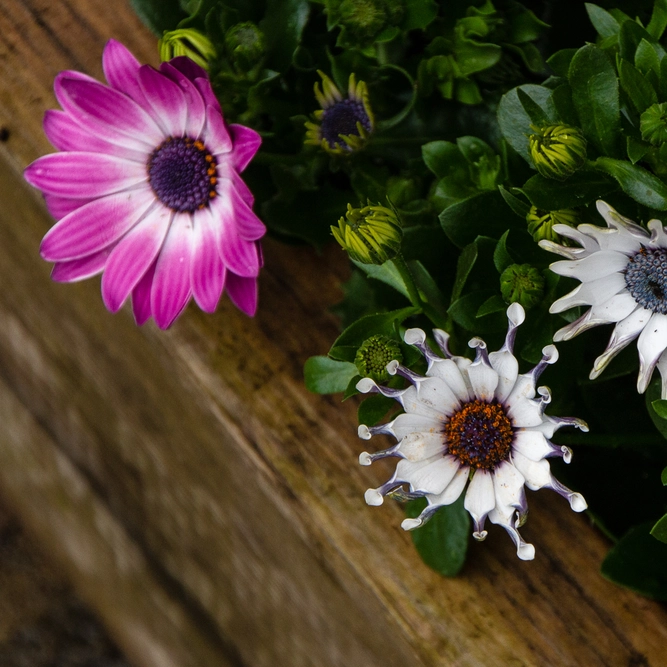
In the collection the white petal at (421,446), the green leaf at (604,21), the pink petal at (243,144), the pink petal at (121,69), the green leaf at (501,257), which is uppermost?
the pink petal at (121,69)

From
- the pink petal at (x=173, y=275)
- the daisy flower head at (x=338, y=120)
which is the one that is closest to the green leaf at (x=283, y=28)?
the daisy flower head at (x=338, y=120)

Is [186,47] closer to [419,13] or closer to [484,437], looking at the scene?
[419,13]

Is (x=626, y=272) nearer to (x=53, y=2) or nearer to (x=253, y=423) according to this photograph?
(x=253, y=423)

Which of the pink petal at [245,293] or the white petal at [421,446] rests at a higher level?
the pink petal at [245,293]

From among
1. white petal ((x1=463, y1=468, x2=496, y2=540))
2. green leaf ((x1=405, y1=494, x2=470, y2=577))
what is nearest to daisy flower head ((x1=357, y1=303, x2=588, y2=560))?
white petal ((x1=463, y1=468, x2=496, y2=540))

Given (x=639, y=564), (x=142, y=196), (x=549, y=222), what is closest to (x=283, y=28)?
(x=142, y=196)

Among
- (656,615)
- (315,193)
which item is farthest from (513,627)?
(315,193)

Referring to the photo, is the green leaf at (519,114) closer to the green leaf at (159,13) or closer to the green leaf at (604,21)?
the green leaf at (604,21)

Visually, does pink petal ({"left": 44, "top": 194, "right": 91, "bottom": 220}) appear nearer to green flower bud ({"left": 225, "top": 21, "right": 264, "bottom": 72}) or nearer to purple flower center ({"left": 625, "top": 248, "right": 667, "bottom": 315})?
green flower bud ({"left": 225, "top": 21, "right": 264, "bottom": 72})
